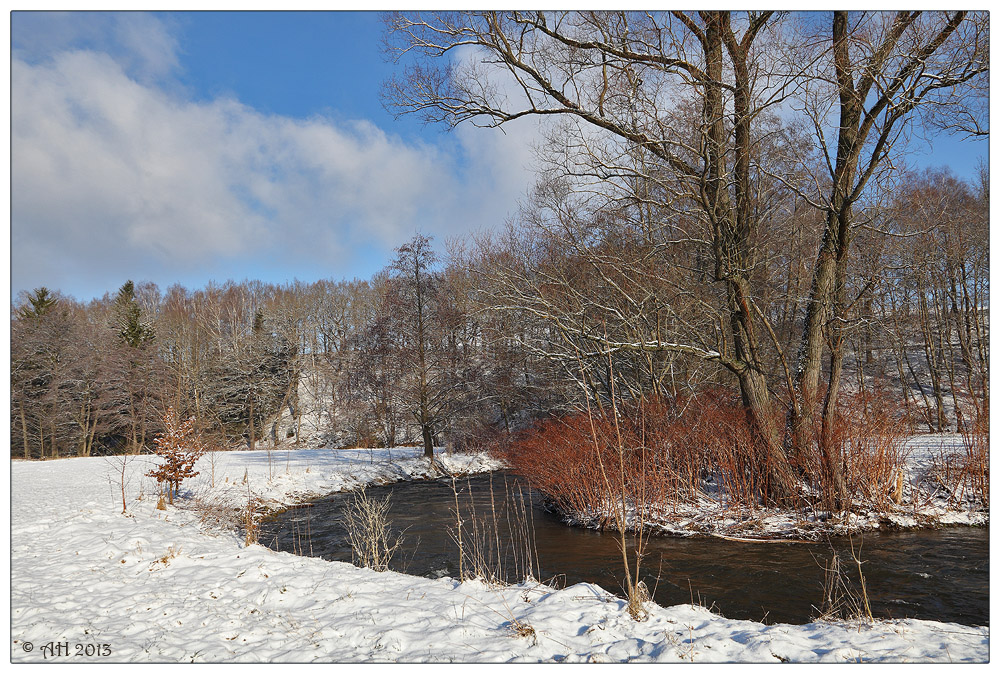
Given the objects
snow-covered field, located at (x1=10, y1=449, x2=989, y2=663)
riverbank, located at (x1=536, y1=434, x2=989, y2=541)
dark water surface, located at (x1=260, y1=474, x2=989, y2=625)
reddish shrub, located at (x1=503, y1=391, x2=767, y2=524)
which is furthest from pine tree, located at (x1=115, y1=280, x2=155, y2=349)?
riverbank, located at (x1=536, y1=434, x2=989, y2=541)

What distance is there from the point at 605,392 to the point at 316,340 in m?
25.8

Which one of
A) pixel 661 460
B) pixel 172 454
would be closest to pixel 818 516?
pixel 661 460

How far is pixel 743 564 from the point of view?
22.0ft

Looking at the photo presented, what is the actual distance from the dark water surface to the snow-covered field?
115 cm

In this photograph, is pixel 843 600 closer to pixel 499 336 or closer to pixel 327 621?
pixel 327 621

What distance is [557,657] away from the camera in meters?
3.58

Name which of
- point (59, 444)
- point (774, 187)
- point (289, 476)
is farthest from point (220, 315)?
point (774, 187)

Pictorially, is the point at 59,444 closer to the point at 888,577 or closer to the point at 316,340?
the point at 316,340

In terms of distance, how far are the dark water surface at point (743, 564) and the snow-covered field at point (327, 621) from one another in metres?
1.15

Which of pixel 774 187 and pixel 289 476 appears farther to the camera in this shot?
pixel 289 476

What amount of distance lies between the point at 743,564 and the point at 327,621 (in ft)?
16.6

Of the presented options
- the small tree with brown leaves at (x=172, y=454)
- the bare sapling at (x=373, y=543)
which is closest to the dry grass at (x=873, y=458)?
the bare sapling at (x=373, y=543)

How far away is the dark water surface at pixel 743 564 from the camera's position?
5281 millimetres

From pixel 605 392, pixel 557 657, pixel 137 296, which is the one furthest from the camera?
pixel 137 296
